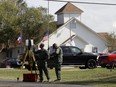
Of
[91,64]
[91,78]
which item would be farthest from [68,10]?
[91,78]

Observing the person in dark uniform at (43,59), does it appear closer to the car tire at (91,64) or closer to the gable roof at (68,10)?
the car tire at (91,64)

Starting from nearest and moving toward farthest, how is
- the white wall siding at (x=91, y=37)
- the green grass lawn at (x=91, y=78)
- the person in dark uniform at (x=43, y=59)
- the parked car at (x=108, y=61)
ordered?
the green grass lawn at (x=91, y=78), the person in dark uniform at (x=43, y=59), the parked car at (x=108, y=61), the white wall siding at (x=91, y=37)

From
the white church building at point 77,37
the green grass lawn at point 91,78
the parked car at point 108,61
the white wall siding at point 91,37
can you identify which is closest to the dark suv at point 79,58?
the parked car at point 108,61

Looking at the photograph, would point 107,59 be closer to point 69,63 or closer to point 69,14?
point 69,63

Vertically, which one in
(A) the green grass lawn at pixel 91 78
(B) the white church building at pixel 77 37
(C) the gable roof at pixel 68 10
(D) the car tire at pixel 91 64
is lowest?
(A) the green grass lawn at pixel 91 78

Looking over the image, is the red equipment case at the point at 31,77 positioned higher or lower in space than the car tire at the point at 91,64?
lower

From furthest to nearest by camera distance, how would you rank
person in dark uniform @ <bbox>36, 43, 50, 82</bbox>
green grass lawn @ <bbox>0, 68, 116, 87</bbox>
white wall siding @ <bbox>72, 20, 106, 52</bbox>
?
white wall siding @ <bbox>72, 20, 106, 52</bbox>, person in dark uniform @ <bbox>36, 43, 50, 82</bbox>, green grass lawn @ <bbox>0, 68, 116, 87</bbox>

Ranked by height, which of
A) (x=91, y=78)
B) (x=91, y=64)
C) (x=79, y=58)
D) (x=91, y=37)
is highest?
(x=91, y=37)

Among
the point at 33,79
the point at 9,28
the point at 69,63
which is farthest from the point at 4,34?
the point at 33,79

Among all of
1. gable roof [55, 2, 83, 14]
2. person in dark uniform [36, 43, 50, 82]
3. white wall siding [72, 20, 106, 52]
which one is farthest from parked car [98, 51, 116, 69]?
gable roof [55, 2, 83, 14]

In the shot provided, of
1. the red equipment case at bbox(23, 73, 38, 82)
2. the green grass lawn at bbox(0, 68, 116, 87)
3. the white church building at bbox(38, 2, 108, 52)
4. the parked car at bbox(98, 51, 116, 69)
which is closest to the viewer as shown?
the green grass lawn at bbox(0, 68, 116, 87)

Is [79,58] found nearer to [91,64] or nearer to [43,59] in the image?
[91,64]

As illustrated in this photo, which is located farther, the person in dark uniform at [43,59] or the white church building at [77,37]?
the white church building at [77,37]

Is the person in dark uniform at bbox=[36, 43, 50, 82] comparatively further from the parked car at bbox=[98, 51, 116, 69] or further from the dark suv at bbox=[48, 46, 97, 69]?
the dark suv at bbox=[48, 46, 97, 69]
